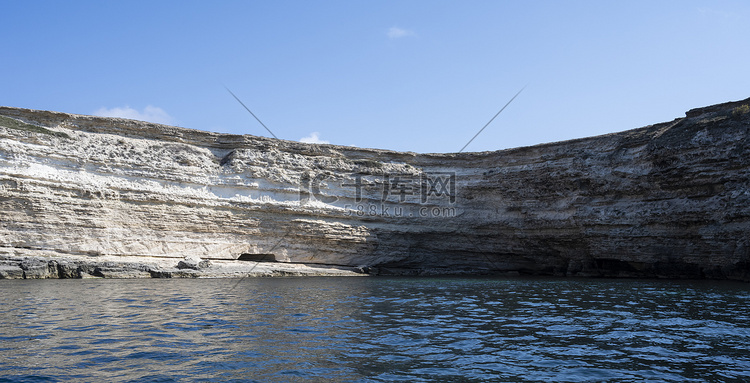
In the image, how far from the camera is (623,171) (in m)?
25.9

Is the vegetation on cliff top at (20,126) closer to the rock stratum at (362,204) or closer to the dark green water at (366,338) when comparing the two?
the rock stratum at (362,204)

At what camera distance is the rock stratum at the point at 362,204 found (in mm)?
22453

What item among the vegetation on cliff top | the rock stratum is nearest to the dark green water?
the rock stratum

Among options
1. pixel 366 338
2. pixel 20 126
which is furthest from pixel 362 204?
pixel 366 338

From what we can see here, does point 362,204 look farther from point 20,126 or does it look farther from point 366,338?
point 366,338

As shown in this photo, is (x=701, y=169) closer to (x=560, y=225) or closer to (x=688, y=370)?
(x=560, y=225)

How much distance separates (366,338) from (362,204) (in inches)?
854

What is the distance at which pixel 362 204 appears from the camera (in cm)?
3038

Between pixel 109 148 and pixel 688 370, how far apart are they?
25.6 metres

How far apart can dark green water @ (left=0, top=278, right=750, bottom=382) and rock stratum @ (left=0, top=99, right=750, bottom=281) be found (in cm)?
888

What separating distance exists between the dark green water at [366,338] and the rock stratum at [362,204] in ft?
29.1

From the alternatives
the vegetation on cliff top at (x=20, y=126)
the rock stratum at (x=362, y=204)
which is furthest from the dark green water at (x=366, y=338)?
the vegetation on cliff top at (x=20, y=126)

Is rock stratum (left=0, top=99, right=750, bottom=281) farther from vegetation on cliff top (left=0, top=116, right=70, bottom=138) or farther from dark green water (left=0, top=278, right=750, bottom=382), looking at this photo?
dark green water (left=0, top=278, right=750, bottom=382)

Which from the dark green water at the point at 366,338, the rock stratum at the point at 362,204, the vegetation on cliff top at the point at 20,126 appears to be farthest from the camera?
the vegetation on cliff top at the point at 20,126
